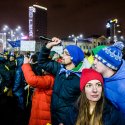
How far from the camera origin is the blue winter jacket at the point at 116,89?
14.9 ft

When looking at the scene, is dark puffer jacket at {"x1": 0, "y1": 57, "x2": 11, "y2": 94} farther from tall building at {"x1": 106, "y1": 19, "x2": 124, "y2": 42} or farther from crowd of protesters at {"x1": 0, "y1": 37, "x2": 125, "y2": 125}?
tall building at {"x1": 106, "y1": 19, "x2": 124, "y2": 42}

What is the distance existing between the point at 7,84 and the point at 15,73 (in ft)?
→ 3.80

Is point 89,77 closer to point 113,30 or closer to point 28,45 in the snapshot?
point 28,45

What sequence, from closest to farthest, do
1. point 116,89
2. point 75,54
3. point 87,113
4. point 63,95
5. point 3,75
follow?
point 87,113
point 116,89
point 63,95
point 75,54
point 3,75

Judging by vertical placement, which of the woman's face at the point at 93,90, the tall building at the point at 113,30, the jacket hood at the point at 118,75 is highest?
the tall building at the point at 113,30

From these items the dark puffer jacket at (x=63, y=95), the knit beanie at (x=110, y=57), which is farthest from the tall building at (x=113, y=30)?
the knit beanie at (x=110, y=57)

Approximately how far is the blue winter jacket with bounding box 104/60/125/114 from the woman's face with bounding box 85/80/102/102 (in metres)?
0.40

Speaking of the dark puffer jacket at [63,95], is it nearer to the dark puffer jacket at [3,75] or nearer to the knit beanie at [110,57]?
the knit beanie at [110,57]

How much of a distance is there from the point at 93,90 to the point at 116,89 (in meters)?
0.53

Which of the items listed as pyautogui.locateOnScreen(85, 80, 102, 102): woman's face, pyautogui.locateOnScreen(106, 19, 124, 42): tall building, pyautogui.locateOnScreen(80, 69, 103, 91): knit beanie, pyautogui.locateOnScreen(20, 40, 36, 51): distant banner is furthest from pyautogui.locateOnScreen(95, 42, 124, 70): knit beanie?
pyautogui.locateOnScreen(106, 19, 124, 42): tall building

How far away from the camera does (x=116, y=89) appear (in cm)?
458

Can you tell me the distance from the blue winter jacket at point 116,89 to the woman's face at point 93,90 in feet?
1.32

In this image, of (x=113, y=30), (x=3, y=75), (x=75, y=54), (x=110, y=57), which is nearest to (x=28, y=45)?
(x=3, y=75)

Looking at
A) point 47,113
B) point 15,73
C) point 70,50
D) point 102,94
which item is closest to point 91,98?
point 102,94
